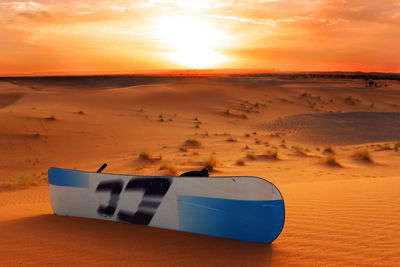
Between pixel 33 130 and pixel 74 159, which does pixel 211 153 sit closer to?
pixel 74 159

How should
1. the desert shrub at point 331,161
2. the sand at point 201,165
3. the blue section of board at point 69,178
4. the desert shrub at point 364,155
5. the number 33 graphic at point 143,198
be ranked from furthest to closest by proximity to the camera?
the desert shrub at point 364,155 → the desert shrub at point 331,161 → the blue section of board at point 69,178 → the number 33 graphic at point 143,198 → the sand at point 201,165

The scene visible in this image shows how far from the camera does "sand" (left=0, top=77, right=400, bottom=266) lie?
3.97 m

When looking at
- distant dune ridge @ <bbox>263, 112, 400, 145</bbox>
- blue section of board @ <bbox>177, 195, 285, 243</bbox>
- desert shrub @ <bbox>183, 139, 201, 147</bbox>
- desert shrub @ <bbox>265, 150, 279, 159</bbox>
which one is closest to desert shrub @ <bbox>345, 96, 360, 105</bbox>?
distant dune ridge @ <bbox>263, 112, 400, 145</bbox>

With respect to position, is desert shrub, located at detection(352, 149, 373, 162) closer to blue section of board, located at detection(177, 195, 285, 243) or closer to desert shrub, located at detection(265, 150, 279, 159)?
desert shrub, located at detection(265, 150, 279, 159)

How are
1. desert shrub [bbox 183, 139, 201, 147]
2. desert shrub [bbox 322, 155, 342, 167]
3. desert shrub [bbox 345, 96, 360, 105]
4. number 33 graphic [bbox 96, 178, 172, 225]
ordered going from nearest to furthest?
number 33 graphic [bbox 96, 178, 172, 225] → desert shrub [bbox 322, 155, 342, 167] → desert shrub [bbox 183, 139, 201, 147] → desert shrub [bbox 345, 96, 360, 105]

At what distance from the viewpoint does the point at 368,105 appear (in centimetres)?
3569

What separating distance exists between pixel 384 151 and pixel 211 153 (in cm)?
638

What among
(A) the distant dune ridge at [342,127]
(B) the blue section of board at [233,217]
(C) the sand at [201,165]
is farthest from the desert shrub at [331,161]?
(B) the blue section of board at [233,217]

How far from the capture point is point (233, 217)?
4199 mm

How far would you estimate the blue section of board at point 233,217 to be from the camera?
13.3ft

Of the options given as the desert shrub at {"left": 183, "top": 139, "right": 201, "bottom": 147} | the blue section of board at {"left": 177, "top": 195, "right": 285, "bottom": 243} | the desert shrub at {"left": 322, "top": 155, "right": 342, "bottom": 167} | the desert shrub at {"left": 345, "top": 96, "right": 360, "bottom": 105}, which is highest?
the desert shrub at {"left": 345, "top": 96, "right": 360, "bottom": 105}

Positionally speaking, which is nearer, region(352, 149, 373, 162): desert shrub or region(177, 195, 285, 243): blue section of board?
region(177, 195, 285, 243): blue section of board

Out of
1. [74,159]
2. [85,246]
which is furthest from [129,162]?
[85,246]

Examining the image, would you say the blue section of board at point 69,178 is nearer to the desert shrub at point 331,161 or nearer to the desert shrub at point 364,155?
the desert shrub at point 331,161
